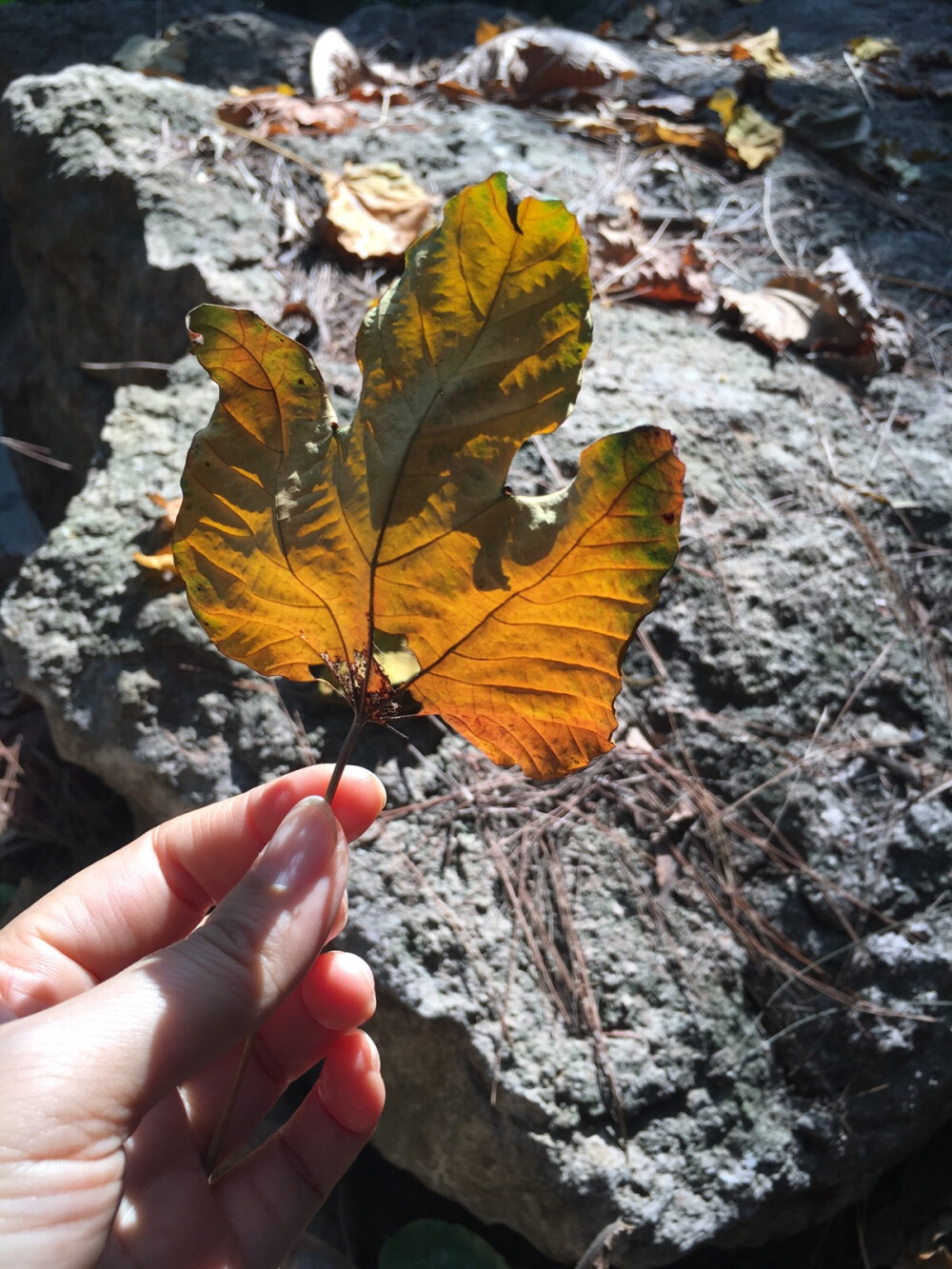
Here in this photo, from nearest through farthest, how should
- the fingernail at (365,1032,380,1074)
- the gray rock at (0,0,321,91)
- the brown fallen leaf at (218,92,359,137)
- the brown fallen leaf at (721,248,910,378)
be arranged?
1. the fingernail at (365,1032,380,1074)
2. the brown fallen leaf at (721,248,910,378)
3. the brown fallen leaf at (218,92,359,137)
4. the gray rock at (0,0,321,91)

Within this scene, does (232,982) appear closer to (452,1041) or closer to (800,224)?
(452,1041)

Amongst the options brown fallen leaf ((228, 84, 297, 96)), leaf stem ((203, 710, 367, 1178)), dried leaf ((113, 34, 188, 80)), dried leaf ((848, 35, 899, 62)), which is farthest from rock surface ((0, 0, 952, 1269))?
dried leaf ((848, 35, 899, 62))

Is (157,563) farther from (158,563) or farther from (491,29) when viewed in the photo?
(491,29)

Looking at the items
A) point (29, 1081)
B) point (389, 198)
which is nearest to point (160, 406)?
point (389, 198)

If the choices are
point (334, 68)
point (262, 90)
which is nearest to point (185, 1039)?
point (262, 90)

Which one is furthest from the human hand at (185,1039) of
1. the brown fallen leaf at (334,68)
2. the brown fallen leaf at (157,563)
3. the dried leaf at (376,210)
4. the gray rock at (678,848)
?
the brown fallen leaf at (334,68)

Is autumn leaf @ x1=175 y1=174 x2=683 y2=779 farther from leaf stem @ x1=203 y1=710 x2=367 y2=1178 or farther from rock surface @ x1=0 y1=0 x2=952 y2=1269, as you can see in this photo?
rock surface @ x1=0 y1=0 x2=952 y2=1269
